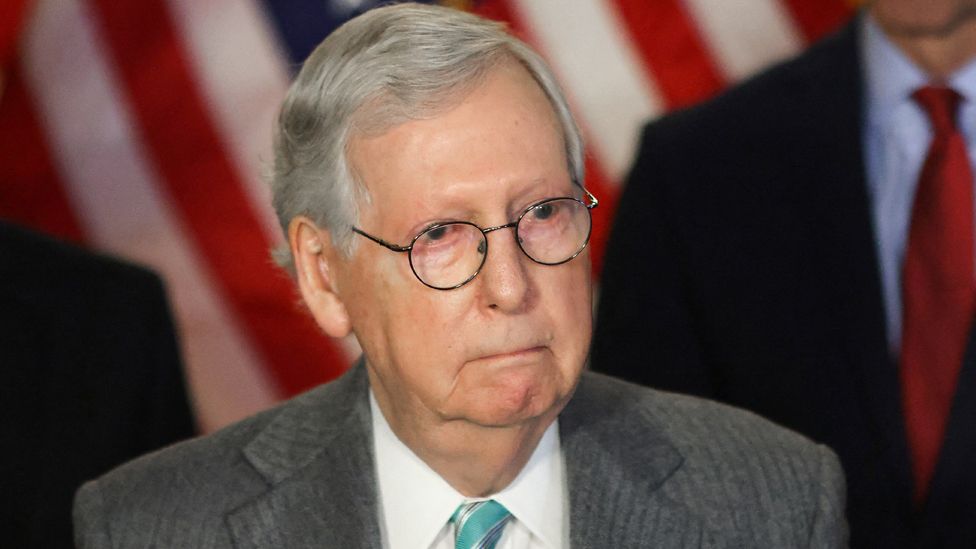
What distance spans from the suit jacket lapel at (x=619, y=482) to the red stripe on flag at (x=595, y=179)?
85cm

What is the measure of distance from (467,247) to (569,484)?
0.42 meters

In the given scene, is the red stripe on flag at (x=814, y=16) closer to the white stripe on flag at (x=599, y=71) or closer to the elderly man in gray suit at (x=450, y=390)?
the white stripe on flag at (x=599, y=71)

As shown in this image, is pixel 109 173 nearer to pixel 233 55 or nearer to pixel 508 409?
pixel 233 55

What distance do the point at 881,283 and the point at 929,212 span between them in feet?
0.47

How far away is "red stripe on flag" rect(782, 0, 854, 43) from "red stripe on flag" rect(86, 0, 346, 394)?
116 cm

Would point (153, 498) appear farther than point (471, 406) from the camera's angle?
Yes

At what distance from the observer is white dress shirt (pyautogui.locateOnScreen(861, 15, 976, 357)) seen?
245 centimetres

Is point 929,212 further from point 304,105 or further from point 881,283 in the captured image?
point 304,105

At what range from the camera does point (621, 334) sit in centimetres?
268

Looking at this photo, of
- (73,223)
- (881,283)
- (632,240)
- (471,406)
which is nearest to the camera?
(471,406)

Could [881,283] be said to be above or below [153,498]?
below

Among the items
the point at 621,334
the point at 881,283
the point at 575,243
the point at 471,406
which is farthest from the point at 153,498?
the point at 881,283

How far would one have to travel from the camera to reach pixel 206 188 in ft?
9.67

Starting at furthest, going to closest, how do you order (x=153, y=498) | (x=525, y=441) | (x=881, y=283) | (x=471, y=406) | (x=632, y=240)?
(x=632, y=240), (x=881, y=283), (x=153, y=498), (x=525, y=441), (x=471, y=406)
